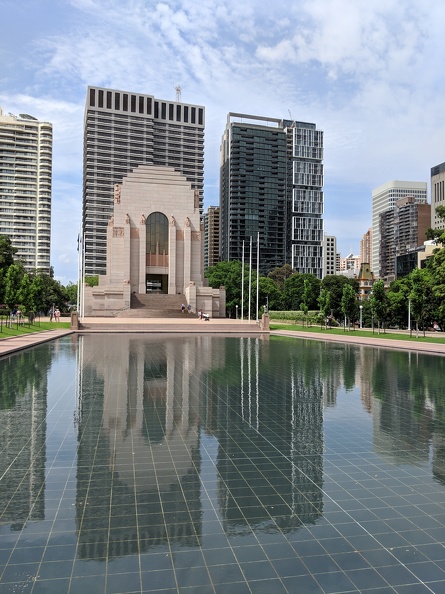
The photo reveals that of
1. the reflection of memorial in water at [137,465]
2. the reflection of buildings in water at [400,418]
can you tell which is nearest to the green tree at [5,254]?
the reflection of memorial in water at [137,465]

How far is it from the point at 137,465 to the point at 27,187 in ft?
425

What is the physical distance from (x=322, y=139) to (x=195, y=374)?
157069 mm

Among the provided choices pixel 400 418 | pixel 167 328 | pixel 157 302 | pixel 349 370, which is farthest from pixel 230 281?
pixel 400 418

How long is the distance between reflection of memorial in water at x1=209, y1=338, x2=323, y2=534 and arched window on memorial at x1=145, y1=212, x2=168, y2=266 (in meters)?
57.2

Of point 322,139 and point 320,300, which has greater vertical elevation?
point 322,139

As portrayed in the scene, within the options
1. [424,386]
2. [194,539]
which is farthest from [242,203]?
[194,539]

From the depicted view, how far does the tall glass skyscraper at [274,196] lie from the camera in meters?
152

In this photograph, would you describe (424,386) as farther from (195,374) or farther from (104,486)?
(104,486)

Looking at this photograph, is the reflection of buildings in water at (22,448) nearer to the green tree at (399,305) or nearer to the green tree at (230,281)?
the green tree at (399,305)

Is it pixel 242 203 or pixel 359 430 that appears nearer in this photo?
pixel 359 430

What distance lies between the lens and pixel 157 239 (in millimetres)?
70375

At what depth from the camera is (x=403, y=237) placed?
16575 centimetres

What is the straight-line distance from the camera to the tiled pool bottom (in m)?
4.19

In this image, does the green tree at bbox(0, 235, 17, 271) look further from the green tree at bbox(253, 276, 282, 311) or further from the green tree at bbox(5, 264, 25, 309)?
the green tree at bbox(253, 276, 282, 311)
